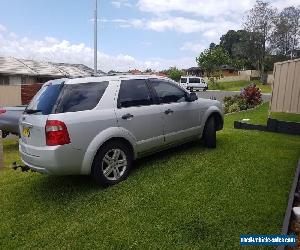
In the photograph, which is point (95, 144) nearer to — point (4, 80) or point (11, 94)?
point (11, 94)

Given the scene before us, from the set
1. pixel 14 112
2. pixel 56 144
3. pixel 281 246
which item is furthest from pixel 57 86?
pixel 14 112

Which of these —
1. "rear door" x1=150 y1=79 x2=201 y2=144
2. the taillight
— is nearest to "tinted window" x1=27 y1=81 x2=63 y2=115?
the taillight

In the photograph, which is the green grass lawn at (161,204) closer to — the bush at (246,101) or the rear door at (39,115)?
the rear door at (39,115)

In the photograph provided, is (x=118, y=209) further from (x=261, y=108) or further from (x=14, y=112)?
(x=261, y=108)

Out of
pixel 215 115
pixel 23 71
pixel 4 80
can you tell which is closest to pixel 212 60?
pixel 23 71

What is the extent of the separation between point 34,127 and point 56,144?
55cm

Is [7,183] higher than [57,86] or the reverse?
the reverse

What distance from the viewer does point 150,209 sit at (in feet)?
16.6

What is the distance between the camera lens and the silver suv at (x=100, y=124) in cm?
510

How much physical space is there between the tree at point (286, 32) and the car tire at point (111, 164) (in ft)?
A: 206

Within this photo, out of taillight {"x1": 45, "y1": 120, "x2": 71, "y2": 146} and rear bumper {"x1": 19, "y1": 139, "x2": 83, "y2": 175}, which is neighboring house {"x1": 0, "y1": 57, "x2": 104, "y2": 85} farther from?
taillight {"x1": 45, "y1": 120, "x2": 71, "y2": 146}

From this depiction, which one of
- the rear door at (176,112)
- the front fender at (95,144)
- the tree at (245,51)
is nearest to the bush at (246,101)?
the rear door at (176,112)

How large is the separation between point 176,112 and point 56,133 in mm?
2649

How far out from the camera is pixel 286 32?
62938 mm
